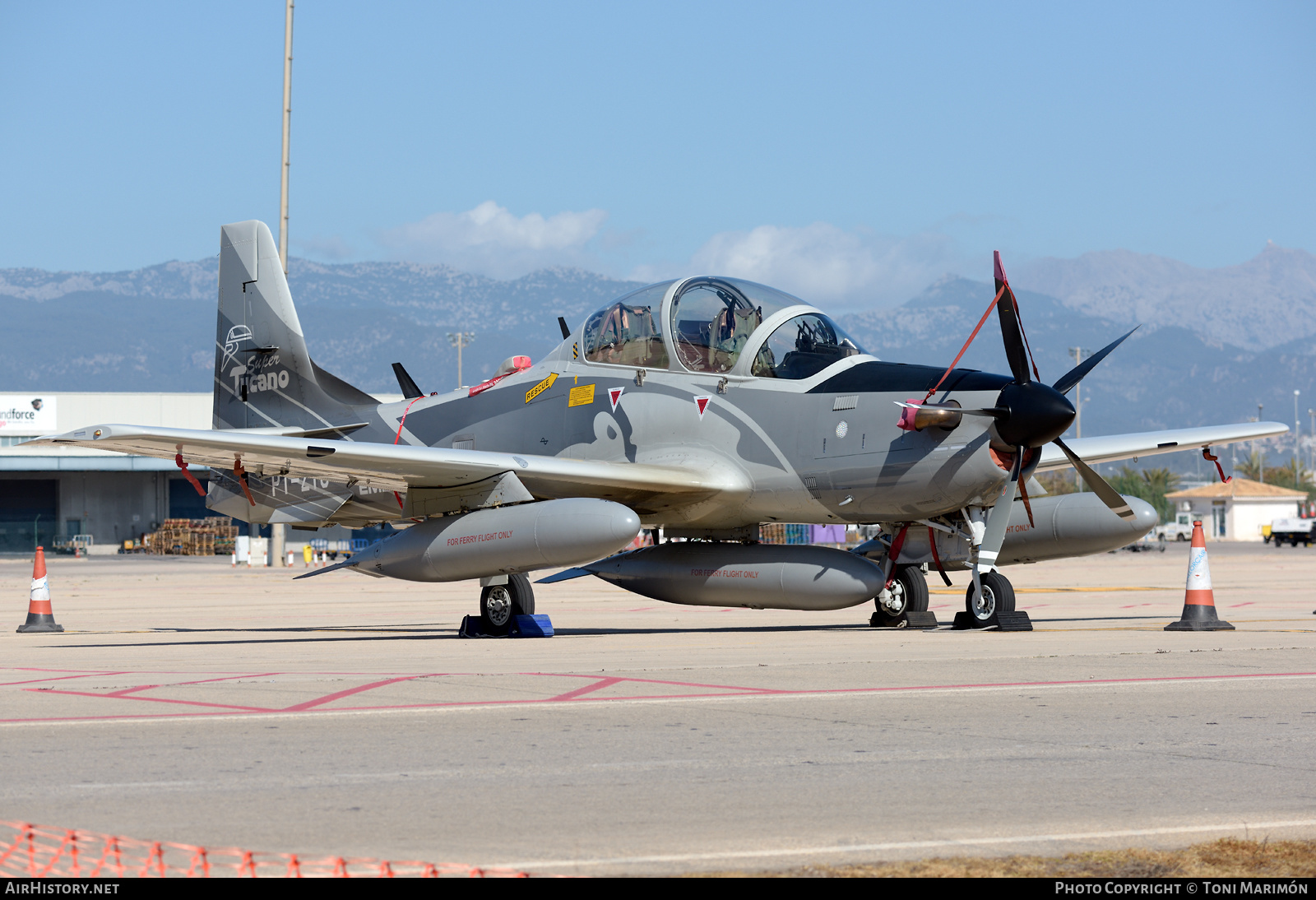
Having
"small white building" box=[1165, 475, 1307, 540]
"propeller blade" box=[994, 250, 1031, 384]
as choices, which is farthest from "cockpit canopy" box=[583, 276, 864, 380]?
"small white building" box=[1165, 475, 1307, 540]

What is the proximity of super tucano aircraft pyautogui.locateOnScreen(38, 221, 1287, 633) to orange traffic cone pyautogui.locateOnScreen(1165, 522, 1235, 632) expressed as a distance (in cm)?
85

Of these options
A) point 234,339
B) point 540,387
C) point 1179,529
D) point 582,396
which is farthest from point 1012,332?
point 1179,529

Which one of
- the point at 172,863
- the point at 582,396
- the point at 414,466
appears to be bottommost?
the point at 172,863

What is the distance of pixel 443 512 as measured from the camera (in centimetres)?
1511

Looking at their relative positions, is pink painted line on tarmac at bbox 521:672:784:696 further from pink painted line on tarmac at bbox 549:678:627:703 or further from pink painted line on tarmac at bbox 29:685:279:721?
pink painted line on tarmac at bbox 29:685:279:721

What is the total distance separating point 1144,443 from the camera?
1723 centimetres

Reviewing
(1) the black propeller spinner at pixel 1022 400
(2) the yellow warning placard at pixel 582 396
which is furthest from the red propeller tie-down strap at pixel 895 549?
(2) the yellow warning placard at pixel 582 396

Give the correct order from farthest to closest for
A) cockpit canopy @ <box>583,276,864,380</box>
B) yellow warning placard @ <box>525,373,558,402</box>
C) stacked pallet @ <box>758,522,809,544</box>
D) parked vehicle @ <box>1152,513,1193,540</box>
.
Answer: parked vehicle @ <box>1152,513,1193,540</box> → stacked pallet @ <box>758,522,809,544</box> → yellow warning placard @ <box>525,373,558,402</box> → cockpit canopy @ <box>583,276,864,380</box>

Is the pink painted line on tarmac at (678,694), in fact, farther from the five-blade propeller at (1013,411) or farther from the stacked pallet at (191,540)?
the stacked pallet at (191,540)

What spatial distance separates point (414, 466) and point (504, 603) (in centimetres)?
185

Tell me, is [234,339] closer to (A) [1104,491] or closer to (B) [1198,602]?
(A) [1104,491]

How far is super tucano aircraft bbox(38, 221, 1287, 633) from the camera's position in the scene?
42.7ft

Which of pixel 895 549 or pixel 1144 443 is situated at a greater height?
pixel 1144 443
